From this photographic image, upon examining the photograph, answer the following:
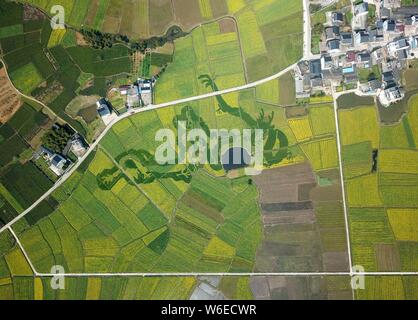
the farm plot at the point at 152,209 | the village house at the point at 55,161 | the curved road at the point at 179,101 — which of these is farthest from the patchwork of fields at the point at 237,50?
the village house at the point at 55,161

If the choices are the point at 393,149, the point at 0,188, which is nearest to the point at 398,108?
the point at 393,149

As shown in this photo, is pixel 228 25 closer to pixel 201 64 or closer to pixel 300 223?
pixel 201 64

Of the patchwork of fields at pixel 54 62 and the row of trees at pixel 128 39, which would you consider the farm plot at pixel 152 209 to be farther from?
the row of trees at pixel 128 39

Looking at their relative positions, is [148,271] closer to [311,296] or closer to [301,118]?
[311,296]

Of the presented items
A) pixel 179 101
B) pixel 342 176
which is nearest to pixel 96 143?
pixel 179 101

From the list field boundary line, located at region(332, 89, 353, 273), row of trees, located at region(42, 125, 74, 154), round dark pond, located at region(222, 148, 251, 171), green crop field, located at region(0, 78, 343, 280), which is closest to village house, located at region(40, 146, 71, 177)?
row of trees, located at region(42, 125, 74, 154)

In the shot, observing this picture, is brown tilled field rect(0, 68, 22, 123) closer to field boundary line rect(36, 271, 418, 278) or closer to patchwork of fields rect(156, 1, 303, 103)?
patchwork of fields rect(156, 1, 303, 103)
